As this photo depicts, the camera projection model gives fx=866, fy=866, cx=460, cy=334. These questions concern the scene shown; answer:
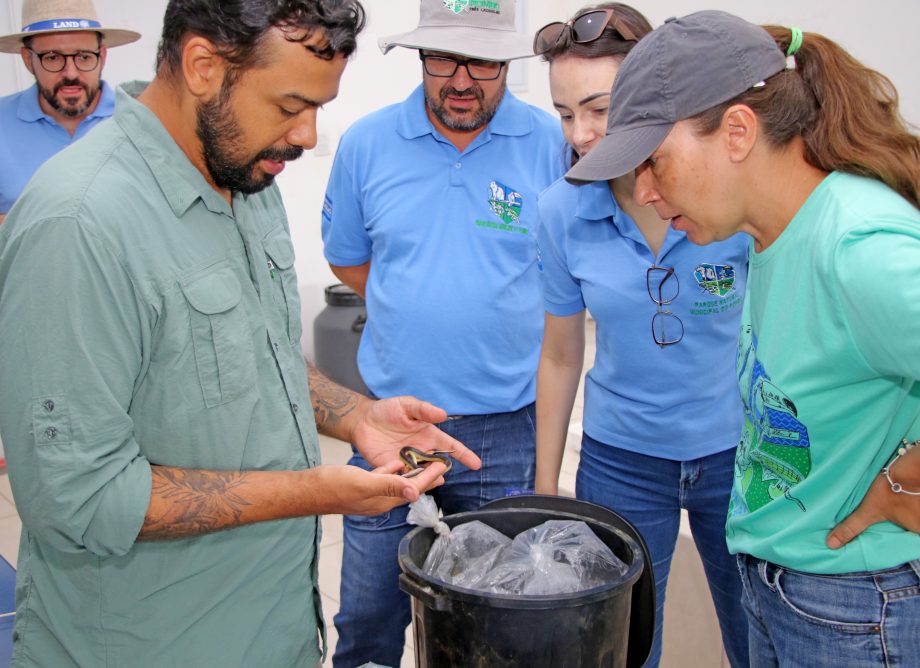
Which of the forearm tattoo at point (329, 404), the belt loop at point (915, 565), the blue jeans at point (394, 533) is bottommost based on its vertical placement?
the blue jeans at point (394, 533)

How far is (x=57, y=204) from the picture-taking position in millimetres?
1098

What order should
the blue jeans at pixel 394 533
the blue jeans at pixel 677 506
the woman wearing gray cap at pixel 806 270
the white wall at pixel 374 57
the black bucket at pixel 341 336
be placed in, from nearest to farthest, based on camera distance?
the woman wearing gray cap at pixel 806 270
the blue jeans at pixel 677 506
the blue jeans at pixel 394 533
the white wall at pixel 374 57
the black bucket at pixel 341 336

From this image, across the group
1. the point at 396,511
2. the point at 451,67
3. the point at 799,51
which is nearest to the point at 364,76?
the point at 451,67

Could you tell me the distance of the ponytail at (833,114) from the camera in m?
1.15

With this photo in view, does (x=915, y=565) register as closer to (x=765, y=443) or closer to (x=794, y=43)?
(x=765, y=443)

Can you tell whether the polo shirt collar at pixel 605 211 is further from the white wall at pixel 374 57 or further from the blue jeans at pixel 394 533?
the white wall at pixel 374 57

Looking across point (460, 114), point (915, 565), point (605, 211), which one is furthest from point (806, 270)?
point (460, 114)

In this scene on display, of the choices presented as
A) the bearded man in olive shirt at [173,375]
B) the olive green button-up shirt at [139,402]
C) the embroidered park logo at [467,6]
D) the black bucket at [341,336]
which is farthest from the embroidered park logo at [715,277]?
the black bucket at [341,336]

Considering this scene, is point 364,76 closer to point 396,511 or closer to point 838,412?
point 396,511

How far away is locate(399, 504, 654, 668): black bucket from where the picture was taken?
3.99ft

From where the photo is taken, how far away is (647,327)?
175 cm

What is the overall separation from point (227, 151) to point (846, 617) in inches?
43.7

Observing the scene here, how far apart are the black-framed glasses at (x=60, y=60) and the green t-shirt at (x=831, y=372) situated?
297 cm

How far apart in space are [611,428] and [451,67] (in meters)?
0.96
